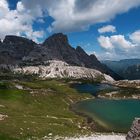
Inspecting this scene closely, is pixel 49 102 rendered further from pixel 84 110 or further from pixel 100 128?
pixel 100 128

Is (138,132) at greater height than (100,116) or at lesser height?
greater

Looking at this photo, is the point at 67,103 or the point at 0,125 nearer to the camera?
the point at 0,125

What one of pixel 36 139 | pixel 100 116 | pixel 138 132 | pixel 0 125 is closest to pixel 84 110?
pixel 100 116

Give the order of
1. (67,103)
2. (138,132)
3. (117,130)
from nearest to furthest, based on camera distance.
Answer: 1. (138,132)
2. (117,130)
3. (67,103)

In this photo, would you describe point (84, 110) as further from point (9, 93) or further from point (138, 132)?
point (138, 132)

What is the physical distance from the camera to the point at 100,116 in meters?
160

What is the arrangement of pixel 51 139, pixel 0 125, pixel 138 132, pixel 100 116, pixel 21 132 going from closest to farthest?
pixel 138 132
pixel 51 139
pixel 21 132
pixel 0 125
pixel 100 116

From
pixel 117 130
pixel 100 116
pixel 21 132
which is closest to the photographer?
pixel 21 132

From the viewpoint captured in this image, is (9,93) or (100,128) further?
(9,93)

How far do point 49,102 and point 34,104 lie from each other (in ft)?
61.3

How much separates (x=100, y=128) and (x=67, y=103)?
248 ft

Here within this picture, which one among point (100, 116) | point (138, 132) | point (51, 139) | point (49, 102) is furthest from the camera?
point (49, 102)

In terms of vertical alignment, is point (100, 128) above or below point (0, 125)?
below

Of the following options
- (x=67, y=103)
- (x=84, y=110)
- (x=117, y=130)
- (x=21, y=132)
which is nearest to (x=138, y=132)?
(x=21, y=132)
